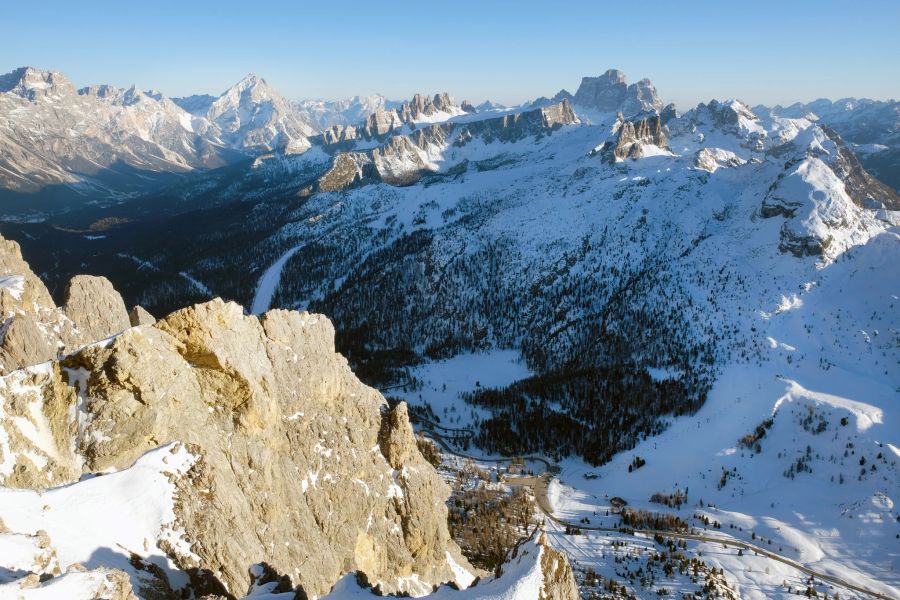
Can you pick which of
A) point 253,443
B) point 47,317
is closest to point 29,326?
point 47,317

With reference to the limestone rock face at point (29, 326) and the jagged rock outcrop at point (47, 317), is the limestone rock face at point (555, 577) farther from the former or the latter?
the jagged rock outcrop at point (47, 317)

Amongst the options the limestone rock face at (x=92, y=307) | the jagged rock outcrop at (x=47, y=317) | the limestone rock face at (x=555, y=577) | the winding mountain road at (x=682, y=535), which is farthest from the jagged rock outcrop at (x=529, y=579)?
the winding mountain road at (x=682, y=535)

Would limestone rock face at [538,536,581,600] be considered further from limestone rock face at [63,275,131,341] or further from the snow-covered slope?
Result: limestone rock face at [63,275,131,341]

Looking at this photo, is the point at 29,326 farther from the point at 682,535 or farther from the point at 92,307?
the point at 682,535

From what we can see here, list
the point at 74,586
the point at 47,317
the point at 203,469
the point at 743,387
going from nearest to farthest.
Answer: the point at 74,586 → the point at 203,469 → the point at 47,317 → the point at 743,387

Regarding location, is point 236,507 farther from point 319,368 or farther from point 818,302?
point 818,302

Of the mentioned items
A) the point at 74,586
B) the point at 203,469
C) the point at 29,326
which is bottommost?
the point at 203,469

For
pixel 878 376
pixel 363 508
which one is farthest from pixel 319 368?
pixel 878 376
